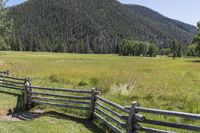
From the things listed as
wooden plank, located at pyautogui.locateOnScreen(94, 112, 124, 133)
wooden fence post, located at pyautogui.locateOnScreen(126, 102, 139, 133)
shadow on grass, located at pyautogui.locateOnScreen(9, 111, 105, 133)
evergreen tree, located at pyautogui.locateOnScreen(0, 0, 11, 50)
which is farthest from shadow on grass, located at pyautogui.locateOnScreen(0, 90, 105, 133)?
evergreen tree, located at pyautogui.locateOnScreen(0, 0, 11, 50)

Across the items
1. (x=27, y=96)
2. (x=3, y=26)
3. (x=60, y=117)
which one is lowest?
(x=60, y=117)

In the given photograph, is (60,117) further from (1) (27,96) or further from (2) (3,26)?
(2) (3,26)

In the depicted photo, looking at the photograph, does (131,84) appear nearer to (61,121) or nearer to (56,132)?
(61,121)

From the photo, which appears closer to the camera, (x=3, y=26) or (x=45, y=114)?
(x=45, y=114)

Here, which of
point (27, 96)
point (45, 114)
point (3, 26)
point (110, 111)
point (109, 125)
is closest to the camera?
point (109, 125)

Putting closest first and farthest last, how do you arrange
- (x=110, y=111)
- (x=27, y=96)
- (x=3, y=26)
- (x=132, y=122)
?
(x=132, y=122)
(x=110, y=111)
(x=27, y=96)
(x=3, y=26)

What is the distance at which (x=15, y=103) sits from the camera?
21.1 meters

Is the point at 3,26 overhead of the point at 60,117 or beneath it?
overhead

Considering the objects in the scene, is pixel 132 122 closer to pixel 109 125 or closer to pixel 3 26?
pixel 109 125

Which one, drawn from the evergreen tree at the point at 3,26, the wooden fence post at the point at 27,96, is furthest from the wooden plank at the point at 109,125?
the evergreen tree at the point at 3,26

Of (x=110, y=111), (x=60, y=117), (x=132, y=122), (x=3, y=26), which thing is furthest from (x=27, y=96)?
(x=3, y=26)

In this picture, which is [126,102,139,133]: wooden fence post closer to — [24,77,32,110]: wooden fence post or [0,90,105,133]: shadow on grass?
[0,90,105,133]: shadow on grass

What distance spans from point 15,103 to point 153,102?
309 inches

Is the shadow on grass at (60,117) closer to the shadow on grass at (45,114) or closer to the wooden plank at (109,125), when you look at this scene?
the shadow on grass at (45,114)
